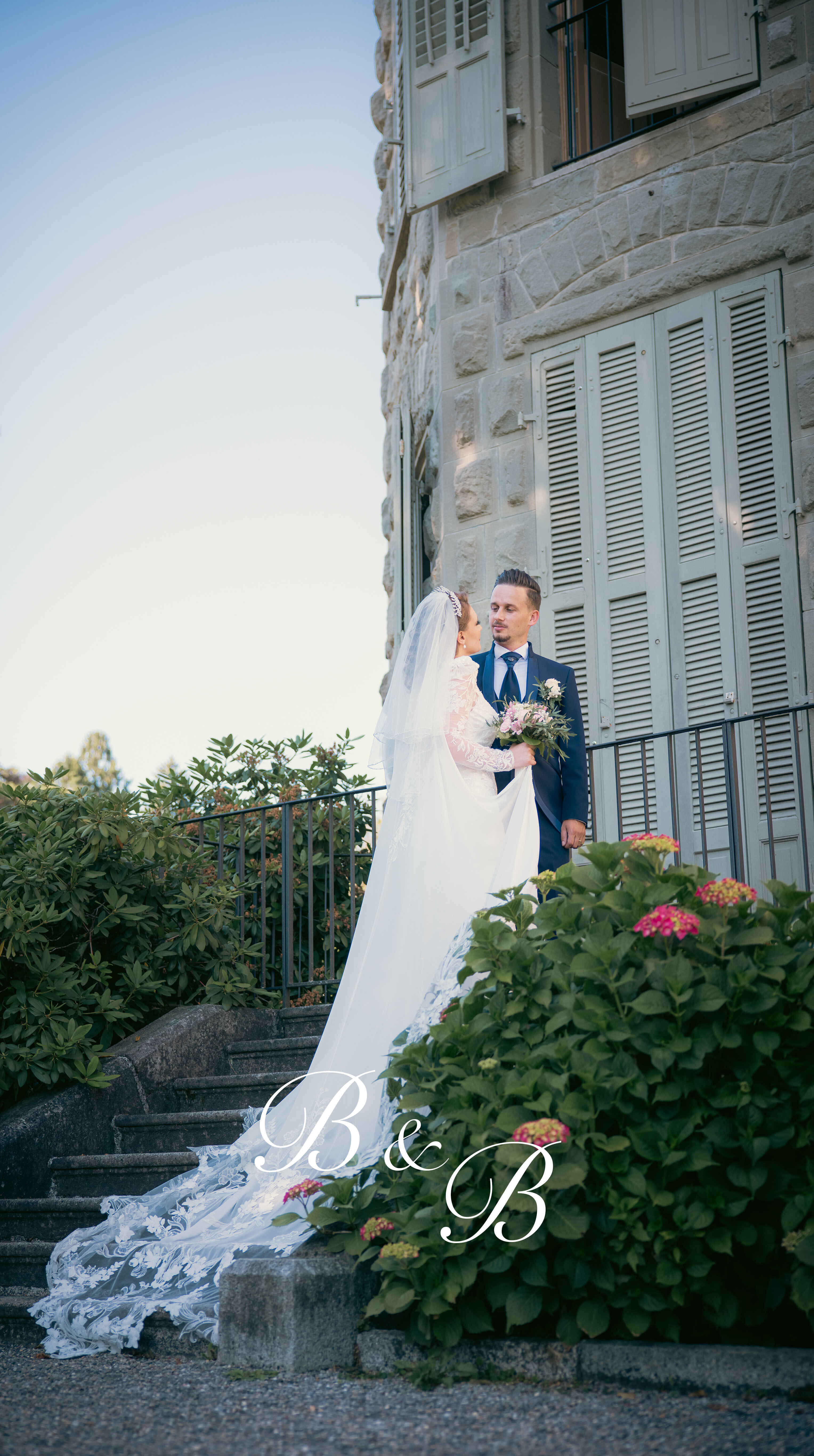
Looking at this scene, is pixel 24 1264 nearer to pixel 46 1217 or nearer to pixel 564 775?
pixel 46 1217

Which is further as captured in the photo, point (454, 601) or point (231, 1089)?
point (231, 1089)

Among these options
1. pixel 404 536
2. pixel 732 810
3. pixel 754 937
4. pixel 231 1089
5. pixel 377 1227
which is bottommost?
pixel 377 1227

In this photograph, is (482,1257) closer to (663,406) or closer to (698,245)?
(663,406)

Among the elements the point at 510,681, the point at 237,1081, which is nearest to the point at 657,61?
the point at 510,681

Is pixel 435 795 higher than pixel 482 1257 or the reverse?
higher

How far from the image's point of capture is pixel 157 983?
6023mm

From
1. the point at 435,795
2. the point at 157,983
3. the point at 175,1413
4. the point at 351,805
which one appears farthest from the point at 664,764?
the point at 175,1413

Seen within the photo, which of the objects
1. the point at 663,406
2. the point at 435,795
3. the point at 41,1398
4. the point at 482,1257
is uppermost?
the point at 663,406

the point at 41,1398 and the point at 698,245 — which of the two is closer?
the point at 41,1398

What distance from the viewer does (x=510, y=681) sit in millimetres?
5262

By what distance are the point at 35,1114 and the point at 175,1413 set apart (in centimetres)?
249

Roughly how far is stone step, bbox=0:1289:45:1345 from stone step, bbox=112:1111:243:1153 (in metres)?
0.90

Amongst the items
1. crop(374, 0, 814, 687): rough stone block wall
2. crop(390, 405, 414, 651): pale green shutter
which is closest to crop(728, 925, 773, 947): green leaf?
crop(374, 0, 814, 687): rough stone block wall

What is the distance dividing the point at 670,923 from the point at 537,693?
2.18 meters
